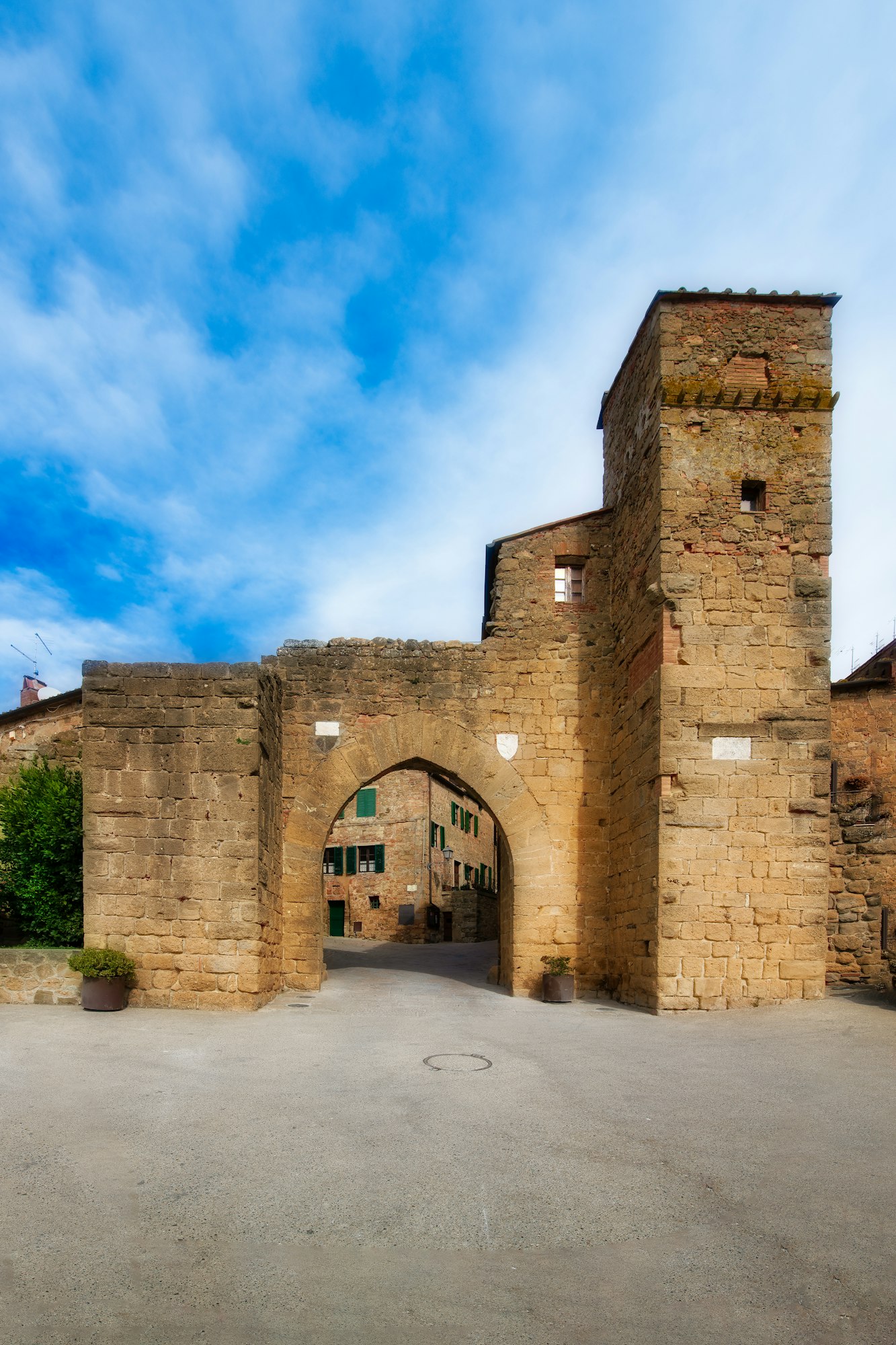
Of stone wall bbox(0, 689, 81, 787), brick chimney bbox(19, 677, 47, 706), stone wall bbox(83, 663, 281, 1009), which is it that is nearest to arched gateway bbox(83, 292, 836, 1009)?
stone wall bbox(83, 663, 281, 1009)

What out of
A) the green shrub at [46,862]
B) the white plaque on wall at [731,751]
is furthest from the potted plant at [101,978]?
the white plaque on wall at [731,751]

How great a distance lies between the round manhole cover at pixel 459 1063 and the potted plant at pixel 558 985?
3.83 meters

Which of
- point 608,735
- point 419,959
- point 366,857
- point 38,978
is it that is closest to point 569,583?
point 608,735

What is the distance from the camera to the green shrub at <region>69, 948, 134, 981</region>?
850cm

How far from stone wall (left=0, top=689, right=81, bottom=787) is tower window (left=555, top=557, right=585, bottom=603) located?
6.67 metres

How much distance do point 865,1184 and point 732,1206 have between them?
725 millimetres

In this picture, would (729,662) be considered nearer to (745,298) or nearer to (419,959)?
(745,298)

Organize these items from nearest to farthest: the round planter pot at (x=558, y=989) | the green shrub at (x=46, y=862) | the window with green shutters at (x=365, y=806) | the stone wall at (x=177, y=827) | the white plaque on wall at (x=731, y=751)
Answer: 1. the stone wall at (x=177, y=827)
2. the white plaque on wall at (x=731, y=751)
3. the green shrub at (x=46, y=862)
4. the round planter pot at (x=558, y=989)
5. the window with green shutters at (x=365, y=806)

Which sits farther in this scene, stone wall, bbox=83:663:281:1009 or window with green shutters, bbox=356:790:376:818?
window with green shutters, bbox=356:790:376:818

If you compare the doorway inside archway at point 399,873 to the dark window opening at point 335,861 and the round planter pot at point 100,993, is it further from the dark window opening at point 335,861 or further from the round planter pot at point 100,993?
the round planter pot at point 100,993

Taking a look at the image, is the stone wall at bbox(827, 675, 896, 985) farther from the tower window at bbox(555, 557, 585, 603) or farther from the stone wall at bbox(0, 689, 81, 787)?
the stone wall at bbox(0, 689, 81, 787)

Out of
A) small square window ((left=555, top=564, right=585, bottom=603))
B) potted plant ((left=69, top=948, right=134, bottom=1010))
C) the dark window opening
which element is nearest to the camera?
potted plant ((left=69, top=948, right=134, bottom=1010))

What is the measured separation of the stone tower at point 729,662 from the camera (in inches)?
362

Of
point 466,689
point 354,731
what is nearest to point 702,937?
point 466,689
